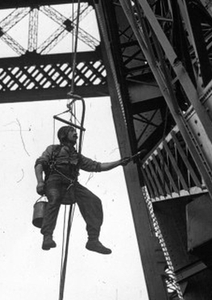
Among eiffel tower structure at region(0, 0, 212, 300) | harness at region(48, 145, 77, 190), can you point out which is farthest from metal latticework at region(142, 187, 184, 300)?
harness at region(48, 145, 77, 190)

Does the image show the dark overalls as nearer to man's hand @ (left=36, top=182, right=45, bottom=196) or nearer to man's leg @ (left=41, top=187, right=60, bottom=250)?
man's leg @ (left=41, top=187, right=60, bottom=250)

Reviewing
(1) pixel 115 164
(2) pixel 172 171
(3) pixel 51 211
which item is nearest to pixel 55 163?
(3) pixel 51 211

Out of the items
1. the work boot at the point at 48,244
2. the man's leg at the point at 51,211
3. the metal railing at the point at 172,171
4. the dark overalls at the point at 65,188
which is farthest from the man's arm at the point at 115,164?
the work boot at the point at 48,244

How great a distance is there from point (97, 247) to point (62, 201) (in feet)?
3.07

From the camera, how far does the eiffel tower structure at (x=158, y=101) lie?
4.15 m

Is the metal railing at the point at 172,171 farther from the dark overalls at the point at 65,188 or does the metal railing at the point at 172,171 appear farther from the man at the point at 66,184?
the dark overalls at the point at 65,188

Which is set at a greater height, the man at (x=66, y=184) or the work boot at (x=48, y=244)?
the man at (x=66, y=184)

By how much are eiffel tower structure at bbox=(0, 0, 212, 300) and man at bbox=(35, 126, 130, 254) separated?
3.11 feet

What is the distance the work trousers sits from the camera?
7.31 m

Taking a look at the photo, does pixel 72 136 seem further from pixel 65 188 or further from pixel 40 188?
pixel 40 188

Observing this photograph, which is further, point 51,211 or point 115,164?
point 115,164

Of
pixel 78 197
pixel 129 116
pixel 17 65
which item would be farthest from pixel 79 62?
pixel 78 197

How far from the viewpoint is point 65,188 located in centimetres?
757

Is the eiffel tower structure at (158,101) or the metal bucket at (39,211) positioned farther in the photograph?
the metal bucket at (39,211)
